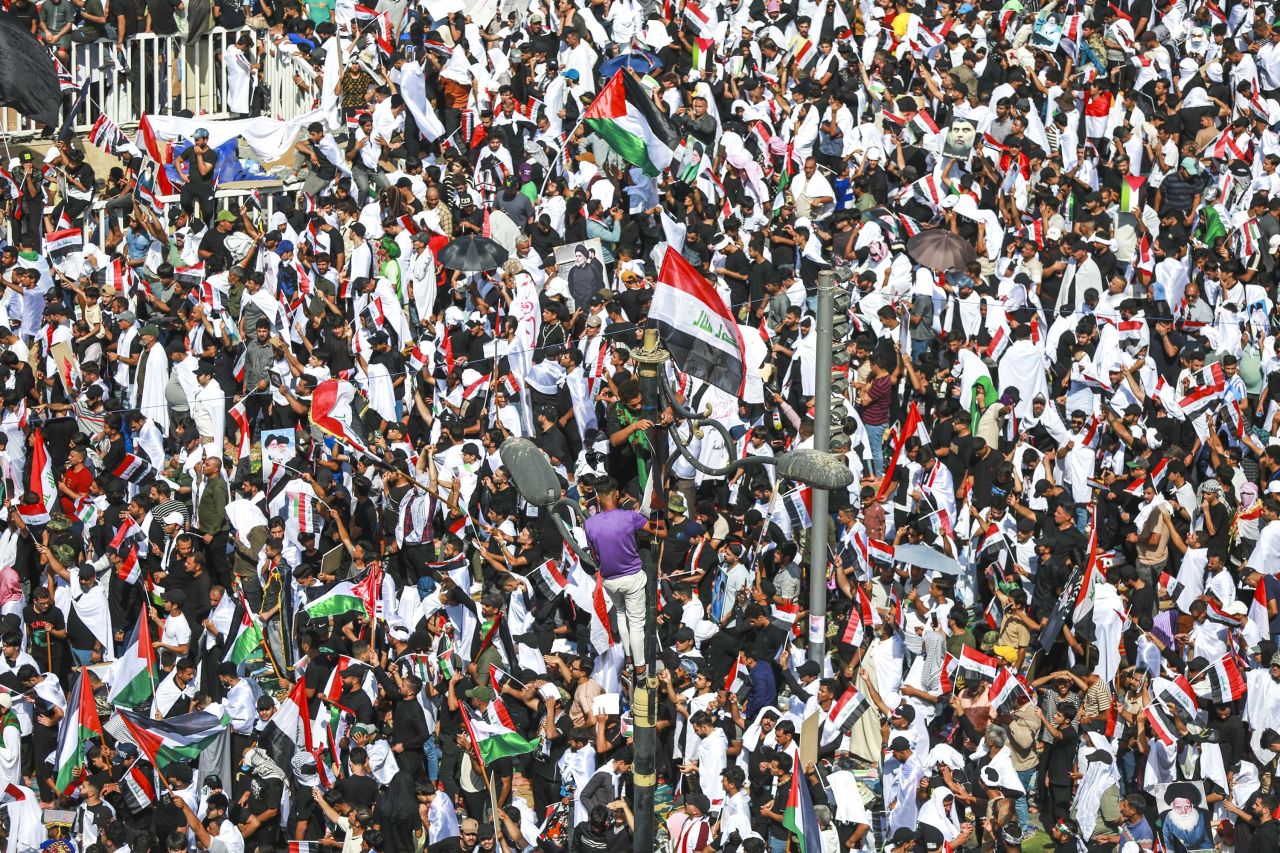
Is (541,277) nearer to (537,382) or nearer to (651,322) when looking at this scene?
(537,382)

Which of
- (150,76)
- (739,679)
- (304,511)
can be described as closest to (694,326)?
(739,679)

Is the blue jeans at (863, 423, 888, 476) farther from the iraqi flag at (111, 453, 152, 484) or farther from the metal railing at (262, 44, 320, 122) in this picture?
the metal railing at (262, 44, 320, 122)

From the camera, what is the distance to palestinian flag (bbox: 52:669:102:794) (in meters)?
21.1

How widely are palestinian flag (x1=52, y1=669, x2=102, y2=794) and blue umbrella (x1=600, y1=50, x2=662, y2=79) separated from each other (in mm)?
10841

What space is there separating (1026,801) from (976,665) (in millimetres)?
1282

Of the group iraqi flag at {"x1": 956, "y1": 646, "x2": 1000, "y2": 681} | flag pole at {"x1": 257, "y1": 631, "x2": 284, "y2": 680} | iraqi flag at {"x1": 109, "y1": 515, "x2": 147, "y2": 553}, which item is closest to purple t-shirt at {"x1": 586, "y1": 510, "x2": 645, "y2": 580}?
iraqi flag at {"x1": 956, "y1": 646, "x2": 1000, "y2": 681}

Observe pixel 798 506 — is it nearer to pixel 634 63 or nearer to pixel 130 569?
pixel 130 569

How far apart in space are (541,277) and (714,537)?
4.13 meters

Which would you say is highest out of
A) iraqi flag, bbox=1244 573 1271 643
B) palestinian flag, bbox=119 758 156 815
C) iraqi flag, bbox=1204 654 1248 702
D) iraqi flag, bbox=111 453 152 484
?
iraqi flag, bbox=111 453 152 484

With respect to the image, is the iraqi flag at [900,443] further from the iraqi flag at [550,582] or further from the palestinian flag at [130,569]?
the palestinian flag at [130,569]

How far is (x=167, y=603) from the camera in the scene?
22.6 meters

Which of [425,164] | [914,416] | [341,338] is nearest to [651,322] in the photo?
[914,416]

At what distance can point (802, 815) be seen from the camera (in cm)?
1925

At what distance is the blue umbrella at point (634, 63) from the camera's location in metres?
29.8
